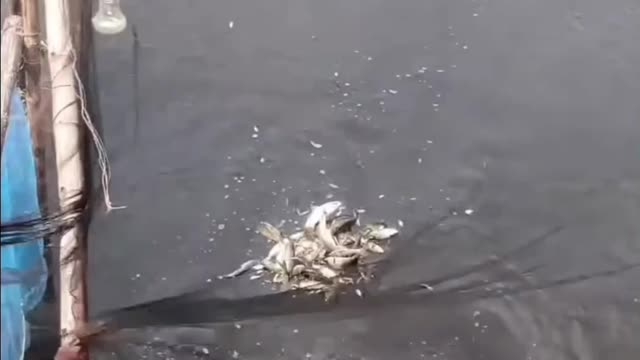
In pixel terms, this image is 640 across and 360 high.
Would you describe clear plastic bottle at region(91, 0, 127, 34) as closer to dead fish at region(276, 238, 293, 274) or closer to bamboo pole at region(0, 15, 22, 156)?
bamboo pole at region(0, 15, 22, 156)

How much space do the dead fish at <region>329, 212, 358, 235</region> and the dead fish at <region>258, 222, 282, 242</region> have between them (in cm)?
8

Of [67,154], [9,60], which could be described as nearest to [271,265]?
[67,154]

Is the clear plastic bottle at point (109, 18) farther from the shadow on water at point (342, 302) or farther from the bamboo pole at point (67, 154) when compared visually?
the shadow on water at point (342, 302)

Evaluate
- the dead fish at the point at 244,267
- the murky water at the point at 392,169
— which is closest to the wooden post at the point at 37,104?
the murky water at the point at 392,169

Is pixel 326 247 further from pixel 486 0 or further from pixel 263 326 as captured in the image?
pixel 486 0

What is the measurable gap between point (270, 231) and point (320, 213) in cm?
7

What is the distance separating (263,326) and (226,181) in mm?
210

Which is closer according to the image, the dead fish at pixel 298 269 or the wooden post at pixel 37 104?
the wooden post at pixel 37 104

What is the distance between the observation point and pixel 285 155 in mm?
1429

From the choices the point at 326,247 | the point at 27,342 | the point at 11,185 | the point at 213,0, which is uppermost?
the point at 213,0

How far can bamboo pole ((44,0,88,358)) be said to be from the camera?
1236mm

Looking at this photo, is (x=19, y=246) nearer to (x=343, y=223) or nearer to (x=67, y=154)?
(x=67, y=154)

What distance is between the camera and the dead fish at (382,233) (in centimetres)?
141

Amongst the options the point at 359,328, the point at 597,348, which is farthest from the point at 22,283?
the point at 597,348
